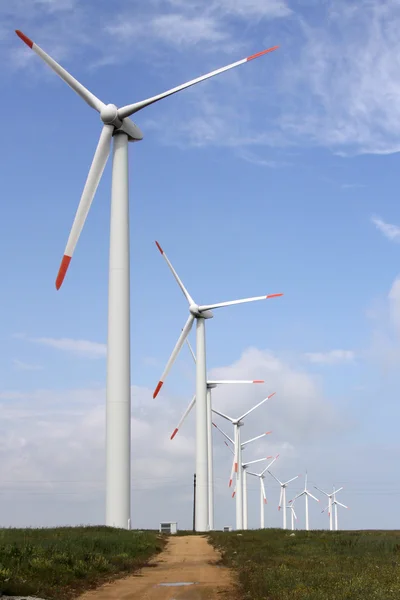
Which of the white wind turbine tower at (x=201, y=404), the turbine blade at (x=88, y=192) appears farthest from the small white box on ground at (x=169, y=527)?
the turbine blade at (x=88, y=192)

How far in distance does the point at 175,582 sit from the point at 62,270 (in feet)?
64.7

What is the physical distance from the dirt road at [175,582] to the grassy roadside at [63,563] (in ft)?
2.76

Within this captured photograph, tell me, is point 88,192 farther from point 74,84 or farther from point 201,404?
point 201,404

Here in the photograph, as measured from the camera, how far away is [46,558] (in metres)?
27.7

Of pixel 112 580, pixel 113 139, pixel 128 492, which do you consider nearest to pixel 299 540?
pixel 128 492

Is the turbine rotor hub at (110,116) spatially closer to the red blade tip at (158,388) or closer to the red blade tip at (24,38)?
the red blade tip at (24,38)

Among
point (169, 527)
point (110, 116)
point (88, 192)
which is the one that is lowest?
point (169, 527)

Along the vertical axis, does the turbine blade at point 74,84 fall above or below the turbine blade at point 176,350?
above

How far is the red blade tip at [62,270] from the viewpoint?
40.9 metres

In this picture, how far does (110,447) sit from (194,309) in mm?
39009

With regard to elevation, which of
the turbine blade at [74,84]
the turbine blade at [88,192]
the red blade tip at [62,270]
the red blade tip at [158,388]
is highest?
the turbine blade at [74,84]

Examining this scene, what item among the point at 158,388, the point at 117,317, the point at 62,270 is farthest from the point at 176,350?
the point at 62,270

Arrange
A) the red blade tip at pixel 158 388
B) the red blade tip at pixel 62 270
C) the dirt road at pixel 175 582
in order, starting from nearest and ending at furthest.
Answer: the dirt road at pixel 175 582, the red blade tip at pixel 62 270, the red blade tip at pixel 158 388

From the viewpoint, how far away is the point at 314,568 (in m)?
29.6
